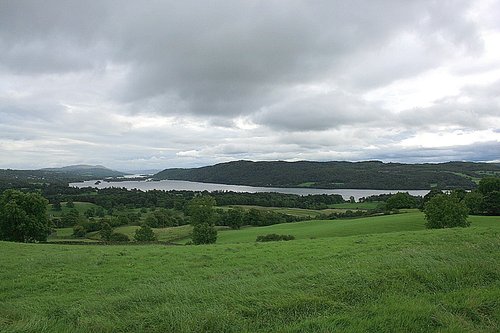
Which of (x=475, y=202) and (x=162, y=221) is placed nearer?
(x=475, y=202)

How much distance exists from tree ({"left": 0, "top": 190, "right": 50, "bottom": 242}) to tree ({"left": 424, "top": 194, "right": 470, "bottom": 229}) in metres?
48.0

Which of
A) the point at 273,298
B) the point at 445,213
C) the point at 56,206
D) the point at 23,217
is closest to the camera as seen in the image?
the point at 273,298

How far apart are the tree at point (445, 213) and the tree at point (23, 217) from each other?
157ft

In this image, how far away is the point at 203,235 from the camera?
137ft

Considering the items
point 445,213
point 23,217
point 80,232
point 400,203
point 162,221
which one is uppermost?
point 23,217

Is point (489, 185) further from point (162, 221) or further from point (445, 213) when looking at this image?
point (162, 221)

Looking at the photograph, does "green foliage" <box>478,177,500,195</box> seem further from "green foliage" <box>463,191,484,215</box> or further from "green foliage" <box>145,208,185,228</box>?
"green foliage" <box>145,208,185,228</box>

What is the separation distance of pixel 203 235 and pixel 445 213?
2878cm

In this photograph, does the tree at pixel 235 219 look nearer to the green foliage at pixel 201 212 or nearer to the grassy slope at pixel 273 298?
the green foliage at pixel 201 212

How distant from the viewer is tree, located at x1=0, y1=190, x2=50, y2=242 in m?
41.4

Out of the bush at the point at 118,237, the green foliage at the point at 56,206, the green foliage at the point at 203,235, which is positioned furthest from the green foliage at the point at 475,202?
the green foliage at the point at 56,206

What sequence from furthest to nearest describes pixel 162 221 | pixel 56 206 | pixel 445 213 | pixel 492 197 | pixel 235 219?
pixel 56 206, pixel 162 221, pixel 235 219, pixel 492 197, pixel 445 213

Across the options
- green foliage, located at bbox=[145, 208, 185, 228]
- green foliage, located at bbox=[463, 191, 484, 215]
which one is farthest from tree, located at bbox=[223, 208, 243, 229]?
green foliage, located at bbox=[463, 191, 484, 215]

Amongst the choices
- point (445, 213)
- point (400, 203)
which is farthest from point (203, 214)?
point (400, 203)
